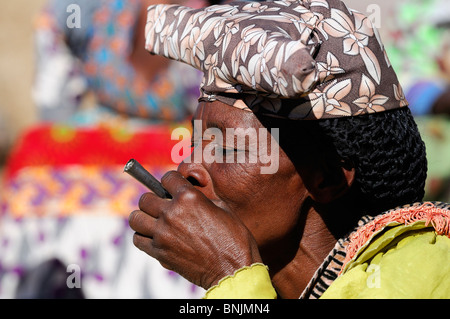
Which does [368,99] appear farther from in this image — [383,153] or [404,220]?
[404,220]

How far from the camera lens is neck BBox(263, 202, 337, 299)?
2307 millimetres

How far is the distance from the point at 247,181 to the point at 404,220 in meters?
0.48

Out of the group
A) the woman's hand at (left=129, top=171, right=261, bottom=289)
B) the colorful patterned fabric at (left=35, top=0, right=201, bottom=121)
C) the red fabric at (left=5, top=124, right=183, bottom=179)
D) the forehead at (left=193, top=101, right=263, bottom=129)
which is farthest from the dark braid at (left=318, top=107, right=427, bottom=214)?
the colorful patterned fabric at (left=35, top=0, right=201, bottom=121)

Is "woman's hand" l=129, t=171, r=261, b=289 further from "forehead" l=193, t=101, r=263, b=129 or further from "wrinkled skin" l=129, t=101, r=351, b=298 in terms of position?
"forehead" l=193, t=101, r=263, b=129

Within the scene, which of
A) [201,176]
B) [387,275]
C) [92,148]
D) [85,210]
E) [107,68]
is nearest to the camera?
[387,275]

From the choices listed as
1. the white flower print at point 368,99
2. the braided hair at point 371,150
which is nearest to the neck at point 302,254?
the braided hair at point 371,150

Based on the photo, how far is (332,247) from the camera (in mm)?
2350

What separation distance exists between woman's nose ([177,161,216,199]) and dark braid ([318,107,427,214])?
0.40 m

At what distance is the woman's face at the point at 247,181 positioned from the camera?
219cm

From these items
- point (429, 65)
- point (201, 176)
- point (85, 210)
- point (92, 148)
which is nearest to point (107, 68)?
point (92, 148)

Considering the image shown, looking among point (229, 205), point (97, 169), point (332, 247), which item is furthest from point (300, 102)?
point (97, 169)

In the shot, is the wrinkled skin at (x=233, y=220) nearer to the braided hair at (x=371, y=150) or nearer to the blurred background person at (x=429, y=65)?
the braided hair at (x=371, y=150)

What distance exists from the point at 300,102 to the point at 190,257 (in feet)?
1.80

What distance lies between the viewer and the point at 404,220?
2117 millimetres
